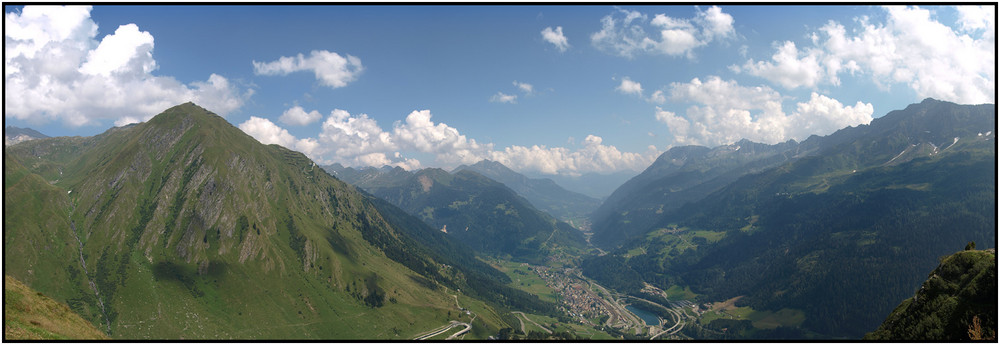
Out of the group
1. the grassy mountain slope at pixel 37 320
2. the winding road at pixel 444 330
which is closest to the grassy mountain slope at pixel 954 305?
the grassy mountain slope at pixel 37 320

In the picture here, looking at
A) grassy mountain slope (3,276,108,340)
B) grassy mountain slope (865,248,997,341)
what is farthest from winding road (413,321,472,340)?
grassy mountain slope (865,248,997,341)

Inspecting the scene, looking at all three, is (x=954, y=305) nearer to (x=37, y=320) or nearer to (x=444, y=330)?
(x=37, y=320)

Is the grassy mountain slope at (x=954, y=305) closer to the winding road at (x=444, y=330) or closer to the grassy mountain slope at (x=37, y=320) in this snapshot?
the grassy mountain slope at (x=37, y=320)

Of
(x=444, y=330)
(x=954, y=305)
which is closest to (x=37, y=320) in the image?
(x=954, y=305)

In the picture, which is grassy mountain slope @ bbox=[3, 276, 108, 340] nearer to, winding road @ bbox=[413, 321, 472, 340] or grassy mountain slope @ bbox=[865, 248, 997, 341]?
grassy mountain slope @ bbox=[865, 248, 997, 341]

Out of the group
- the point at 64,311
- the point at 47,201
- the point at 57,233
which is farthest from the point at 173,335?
the point at 64,311

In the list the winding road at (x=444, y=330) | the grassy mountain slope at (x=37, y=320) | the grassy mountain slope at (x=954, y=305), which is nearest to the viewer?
the grassy mountain slope at (x=37, y=320)

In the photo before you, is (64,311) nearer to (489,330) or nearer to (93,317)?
(93,317)
